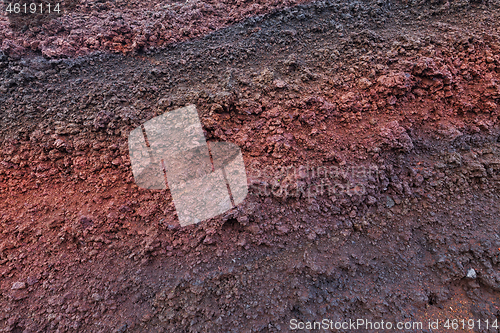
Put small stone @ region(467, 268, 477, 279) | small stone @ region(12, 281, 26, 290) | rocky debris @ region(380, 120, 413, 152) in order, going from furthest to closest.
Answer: rocky debris @ region(380, 120, 413, 152)
small stone @ region(467, 268, 477, 279)
small stone @ region(12, 281, 26, 290)

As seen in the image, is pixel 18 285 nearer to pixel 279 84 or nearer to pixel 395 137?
pixel 279 84

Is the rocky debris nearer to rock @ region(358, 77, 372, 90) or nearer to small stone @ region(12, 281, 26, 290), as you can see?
rock @ region(358, 77, 372, 90)

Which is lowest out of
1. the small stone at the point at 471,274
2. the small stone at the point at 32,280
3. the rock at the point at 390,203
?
the small stone at the point at 471,274

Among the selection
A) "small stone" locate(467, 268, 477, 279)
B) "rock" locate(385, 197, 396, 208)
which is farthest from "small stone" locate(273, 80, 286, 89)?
"small stone" locate(467, 268, 477, 279)

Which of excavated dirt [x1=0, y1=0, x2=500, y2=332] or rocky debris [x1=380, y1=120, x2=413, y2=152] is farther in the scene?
rocky debris [x1=380, y1=120, x2=413, y2=152]

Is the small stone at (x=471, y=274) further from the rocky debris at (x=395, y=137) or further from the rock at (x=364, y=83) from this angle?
the rock at (x=364, y=83)

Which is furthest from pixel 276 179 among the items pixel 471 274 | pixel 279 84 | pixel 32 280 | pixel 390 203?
pixel 32 280

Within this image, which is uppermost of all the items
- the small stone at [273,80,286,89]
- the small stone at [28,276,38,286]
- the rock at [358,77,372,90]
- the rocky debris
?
the small stone at [273,80,286,89]

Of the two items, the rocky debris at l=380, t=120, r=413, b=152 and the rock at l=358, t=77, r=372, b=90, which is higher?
the rock at l=358, t=77, r=372, b=90

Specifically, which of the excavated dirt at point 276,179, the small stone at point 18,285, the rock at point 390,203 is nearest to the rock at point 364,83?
the excavated dirt at point 276,179
